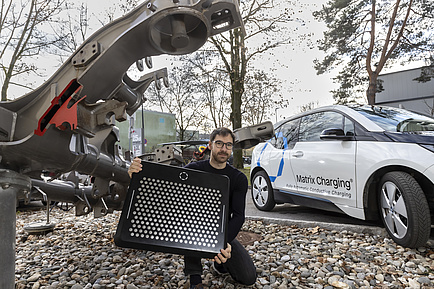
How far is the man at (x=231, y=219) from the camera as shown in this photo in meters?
2.29

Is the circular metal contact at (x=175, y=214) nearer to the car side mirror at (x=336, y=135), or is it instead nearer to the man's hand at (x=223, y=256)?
the man's hand at (x=223, y=256)

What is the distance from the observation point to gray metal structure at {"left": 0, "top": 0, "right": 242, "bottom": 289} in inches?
59.8

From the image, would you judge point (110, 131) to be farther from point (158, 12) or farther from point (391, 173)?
point (391, 173)

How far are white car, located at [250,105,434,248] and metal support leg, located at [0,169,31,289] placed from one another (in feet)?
10.3

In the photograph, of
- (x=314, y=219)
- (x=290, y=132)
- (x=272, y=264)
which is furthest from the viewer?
(x=290, y=132)

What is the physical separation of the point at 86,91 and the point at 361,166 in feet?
9.97

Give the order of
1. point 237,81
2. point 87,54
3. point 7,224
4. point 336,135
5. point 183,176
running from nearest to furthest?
1. point 87,54
2. point 7,224
3. point 183,176
4. point 336,135
5. point 237,81

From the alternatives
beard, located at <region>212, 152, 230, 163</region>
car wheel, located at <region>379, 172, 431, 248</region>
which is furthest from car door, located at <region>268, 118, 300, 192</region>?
beard, located at <region>212, 152, 230, 163</region>

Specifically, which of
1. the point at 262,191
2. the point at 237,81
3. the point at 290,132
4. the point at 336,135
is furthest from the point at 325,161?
the point at 237,81

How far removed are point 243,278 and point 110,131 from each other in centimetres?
154

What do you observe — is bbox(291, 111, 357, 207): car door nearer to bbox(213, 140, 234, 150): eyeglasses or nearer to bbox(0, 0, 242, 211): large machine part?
bbox(213, 140, 234, 150): eyeglasses

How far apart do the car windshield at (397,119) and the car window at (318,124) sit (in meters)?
0.26

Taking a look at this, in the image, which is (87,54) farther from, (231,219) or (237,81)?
(237,81)

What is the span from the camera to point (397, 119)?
377 centimetres
